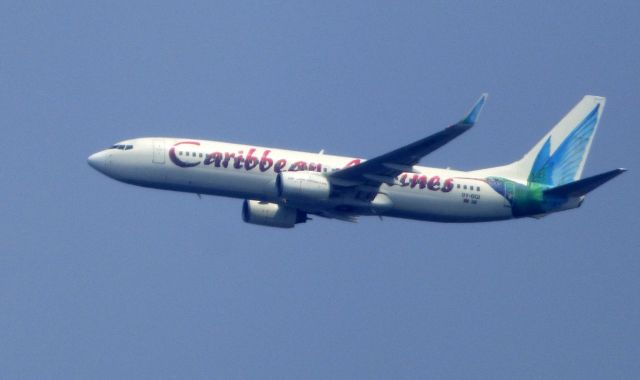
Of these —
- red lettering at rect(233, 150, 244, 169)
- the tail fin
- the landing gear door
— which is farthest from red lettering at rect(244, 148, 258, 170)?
the tail fin

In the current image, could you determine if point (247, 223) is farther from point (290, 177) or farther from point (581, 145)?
point (581, 145)

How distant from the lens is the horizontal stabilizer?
219ft

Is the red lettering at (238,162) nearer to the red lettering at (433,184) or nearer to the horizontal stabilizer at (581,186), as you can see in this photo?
the red lettering at (433,184)

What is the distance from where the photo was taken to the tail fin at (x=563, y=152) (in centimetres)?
7512

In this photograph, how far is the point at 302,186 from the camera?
6656cm

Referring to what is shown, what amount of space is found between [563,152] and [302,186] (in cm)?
1941

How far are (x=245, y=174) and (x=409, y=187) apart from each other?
9.39 meters

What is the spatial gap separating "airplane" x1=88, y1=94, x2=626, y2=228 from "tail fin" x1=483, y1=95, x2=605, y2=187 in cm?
67

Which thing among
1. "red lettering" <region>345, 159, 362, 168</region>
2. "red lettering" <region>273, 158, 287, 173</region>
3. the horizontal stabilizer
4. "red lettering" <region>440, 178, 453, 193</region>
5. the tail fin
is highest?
the tail fin

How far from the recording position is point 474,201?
2817 inches

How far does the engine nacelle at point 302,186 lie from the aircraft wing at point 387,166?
791 millimetres

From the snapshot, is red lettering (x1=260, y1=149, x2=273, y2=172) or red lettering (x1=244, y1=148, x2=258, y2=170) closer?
red lettering (x1=244, y1=148, x2=258, y2=170)

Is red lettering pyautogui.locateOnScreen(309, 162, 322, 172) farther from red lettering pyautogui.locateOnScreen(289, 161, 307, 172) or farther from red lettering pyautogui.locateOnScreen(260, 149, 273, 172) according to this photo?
red lettering pyautogui.locateOnScreen(260, 149, 273, 172)

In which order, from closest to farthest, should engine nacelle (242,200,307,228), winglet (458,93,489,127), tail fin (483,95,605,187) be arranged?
winglet (458,93,489,127)
engine nacelle (242,200,307,228)
tail fin (483,95,605,187)
